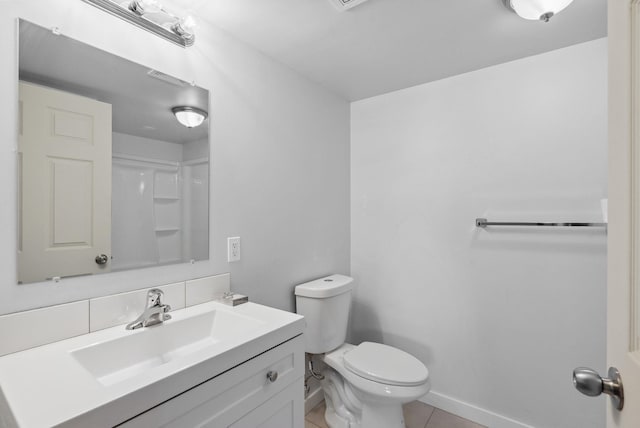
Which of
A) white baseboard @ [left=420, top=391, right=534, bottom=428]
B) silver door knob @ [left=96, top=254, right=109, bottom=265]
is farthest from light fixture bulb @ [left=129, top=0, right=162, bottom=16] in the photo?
white baseboard @ [left=420, top=391, right=534, bottom=428]

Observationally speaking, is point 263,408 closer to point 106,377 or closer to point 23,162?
point 106,377

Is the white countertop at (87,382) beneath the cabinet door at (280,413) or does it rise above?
above

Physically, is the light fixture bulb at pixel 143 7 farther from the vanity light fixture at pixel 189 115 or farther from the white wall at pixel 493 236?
the white wall at pixel 493 236

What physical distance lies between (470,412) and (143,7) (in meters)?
2.56

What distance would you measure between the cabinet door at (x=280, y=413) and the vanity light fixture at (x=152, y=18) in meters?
1.33

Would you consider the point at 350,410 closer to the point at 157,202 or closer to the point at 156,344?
the point at 156,344

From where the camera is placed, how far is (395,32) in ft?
4.88

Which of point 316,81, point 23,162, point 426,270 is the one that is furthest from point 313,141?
point 23,162

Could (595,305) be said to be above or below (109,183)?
below

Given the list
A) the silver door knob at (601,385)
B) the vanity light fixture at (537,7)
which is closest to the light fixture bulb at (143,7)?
the vanity light fixture at (537,7)

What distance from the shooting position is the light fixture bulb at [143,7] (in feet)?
3.41

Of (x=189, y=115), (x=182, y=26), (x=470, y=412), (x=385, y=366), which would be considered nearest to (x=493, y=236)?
(x=385, y=366)

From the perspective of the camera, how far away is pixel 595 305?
154 cm

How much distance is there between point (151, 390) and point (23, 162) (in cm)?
77
